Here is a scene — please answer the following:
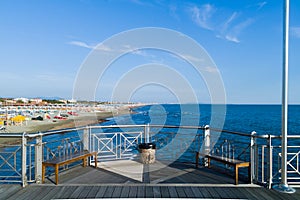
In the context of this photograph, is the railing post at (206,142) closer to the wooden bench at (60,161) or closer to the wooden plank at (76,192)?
the wooden bench at (60,161)

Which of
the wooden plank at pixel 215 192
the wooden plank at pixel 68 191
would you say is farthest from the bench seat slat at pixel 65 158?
the wooden plank at pixel 215 192

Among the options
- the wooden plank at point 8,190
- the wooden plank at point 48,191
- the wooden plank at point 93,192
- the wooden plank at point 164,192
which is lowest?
the wooden plank at point 8,190

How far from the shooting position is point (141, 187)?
383 cm

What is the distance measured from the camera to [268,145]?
3.95 metres

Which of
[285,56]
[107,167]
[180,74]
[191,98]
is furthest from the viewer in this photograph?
[191,98]

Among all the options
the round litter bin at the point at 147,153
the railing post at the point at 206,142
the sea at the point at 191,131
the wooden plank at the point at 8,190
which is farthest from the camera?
the sea at the point at 191,131

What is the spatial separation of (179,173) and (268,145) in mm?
1898

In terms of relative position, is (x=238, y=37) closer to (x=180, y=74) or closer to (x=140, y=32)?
(x=180, y=74)

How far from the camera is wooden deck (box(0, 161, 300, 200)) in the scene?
3510 mm

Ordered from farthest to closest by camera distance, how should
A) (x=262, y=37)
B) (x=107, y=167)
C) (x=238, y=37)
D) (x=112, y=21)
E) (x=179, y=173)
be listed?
1. (x=238, y=37)
2. (x=262, y=37)
3. (x=112, y=21)
4. (x=107, y=167)
5. (x=179, y=173)

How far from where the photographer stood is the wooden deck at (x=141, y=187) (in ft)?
11.5

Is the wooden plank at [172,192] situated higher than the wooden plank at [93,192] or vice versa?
the wooden plank at [172,192]

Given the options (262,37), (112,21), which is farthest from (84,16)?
(262,37)

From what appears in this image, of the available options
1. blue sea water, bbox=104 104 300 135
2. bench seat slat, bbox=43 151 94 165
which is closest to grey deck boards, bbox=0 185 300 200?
bench seat slat, bbox=43 151 94 165
